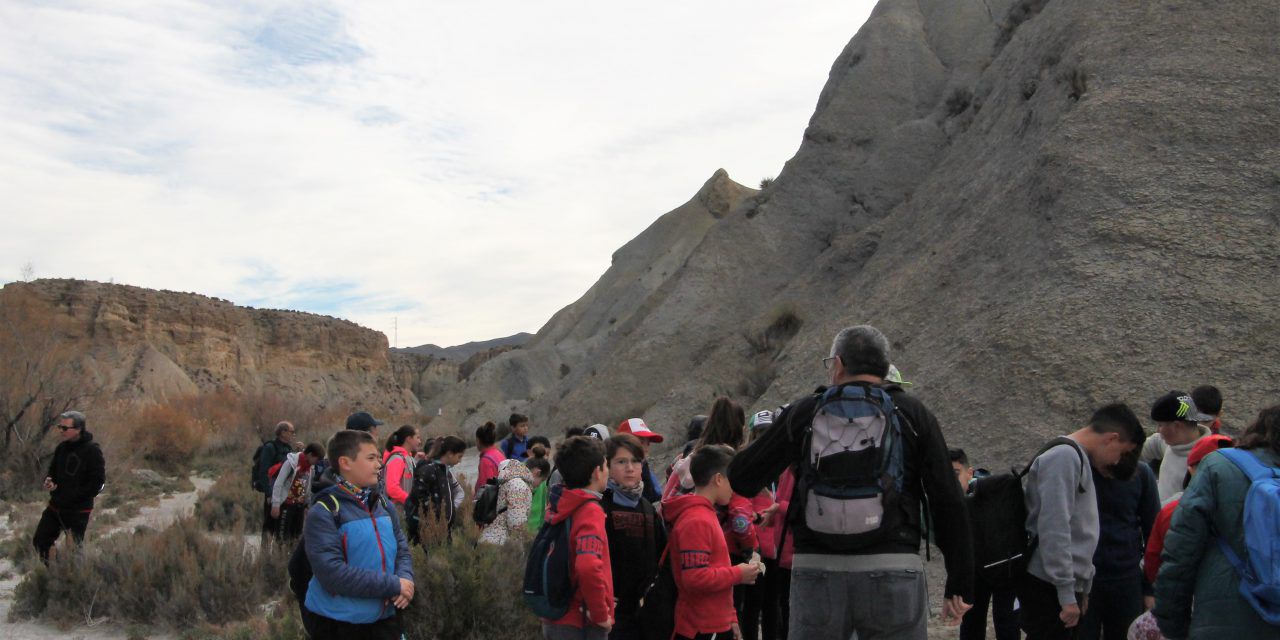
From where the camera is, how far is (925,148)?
905 inches

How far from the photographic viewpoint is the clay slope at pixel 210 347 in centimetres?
4203

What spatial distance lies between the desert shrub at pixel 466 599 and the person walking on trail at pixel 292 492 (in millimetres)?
3721

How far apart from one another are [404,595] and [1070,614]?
309 cm

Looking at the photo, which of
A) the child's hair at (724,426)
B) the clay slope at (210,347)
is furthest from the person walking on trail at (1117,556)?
the clay slope at (210,347)

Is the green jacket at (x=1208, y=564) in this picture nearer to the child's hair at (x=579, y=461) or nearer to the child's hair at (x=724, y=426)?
the child's hair at (x=579, y=461)

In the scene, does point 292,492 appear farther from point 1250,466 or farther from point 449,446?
point 1250,466

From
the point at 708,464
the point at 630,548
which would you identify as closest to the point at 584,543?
the point at 630,548

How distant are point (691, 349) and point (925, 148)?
23.7 ft

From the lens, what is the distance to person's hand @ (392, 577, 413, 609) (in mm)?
4535

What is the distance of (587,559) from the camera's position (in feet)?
14.8

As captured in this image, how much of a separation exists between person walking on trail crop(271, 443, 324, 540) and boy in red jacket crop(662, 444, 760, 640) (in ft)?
20.5

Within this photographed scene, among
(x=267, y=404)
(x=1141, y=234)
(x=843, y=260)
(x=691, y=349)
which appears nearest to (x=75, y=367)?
(x=267, y=404)

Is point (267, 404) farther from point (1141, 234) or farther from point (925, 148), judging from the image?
point (1141, 234)

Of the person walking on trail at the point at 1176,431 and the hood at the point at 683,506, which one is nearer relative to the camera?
the hood at the point at 683,506
